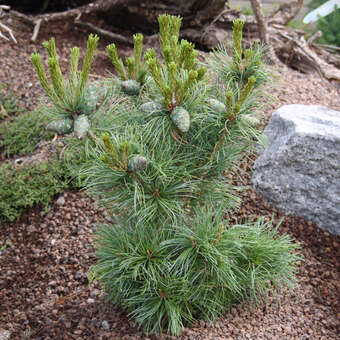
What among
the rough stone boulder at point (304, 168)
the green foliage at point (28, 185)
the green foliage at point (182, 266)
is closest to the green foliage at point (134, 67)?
the green foliage at point (182, 266)

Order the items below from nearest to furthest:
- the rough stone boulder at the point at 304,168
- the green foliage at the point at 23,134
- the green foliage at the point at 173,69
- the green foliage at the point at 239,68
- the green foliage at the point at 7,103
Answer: the green foliage at the point at 173,69 < the green foliage at the point at 239,68 < the rough stone boulder at the point at 304,168 < the green foliage at the point at 23,134 < the green foliage at the point at 7,103

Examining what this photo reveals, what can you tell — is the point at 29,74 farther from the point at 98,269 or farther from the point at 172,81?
the point at 172,81

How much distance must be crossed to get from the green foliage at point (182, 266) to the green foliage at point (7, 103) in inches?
90.7

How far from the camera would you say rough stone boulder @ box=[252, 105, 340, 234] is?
2.80m

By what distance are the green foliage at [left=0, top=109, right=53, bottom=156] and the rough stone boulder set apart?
196 cm

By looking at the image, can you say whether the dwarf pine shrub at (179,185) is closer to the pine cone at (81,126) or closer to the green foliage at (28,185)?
the pine cone at (81,126)

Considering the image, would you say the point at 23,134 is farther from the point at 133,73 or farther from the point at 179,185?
the point at 179,185

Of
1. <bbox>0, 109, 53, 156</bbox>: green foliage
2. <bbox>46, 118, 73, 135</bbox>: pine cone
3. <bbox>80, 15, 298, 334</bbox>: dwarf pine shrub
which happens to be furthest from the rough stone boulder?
<bbox>0, 109, 53, 156</bbox>: green foliage

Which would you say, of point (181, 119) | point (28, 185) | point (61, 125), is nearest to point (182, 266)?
point (181, 119)

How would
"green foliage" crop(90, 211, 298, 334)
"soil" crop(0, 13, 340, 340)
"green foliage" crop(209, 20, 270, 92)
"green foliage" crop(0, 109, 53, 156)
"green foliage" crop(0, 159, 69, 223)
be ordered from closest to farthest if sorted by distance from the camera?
"green foliage" crop(209, 20, 270, 92), "green foliage" crop(90, 211, 298, 334), "soil" crop(0, 13, 340, 340), "green foliage" crop(0, 159, 69, 223), "green foliage" crop(0, 109, 53, 156)

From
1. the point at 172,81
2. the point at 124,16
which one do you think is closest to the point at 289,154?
the point at 172,81

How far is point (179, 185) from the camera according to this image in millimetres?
1861

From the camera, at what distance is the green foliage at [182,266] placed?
2.00m

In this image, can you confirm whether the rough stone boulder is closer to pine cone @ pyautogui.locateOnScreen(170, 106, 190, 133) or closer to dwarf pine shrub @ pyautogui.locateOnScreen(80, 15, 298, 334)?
dwarf pine shrub @ pyautogui.locateOnScreen(80, 15, 298, 334)
